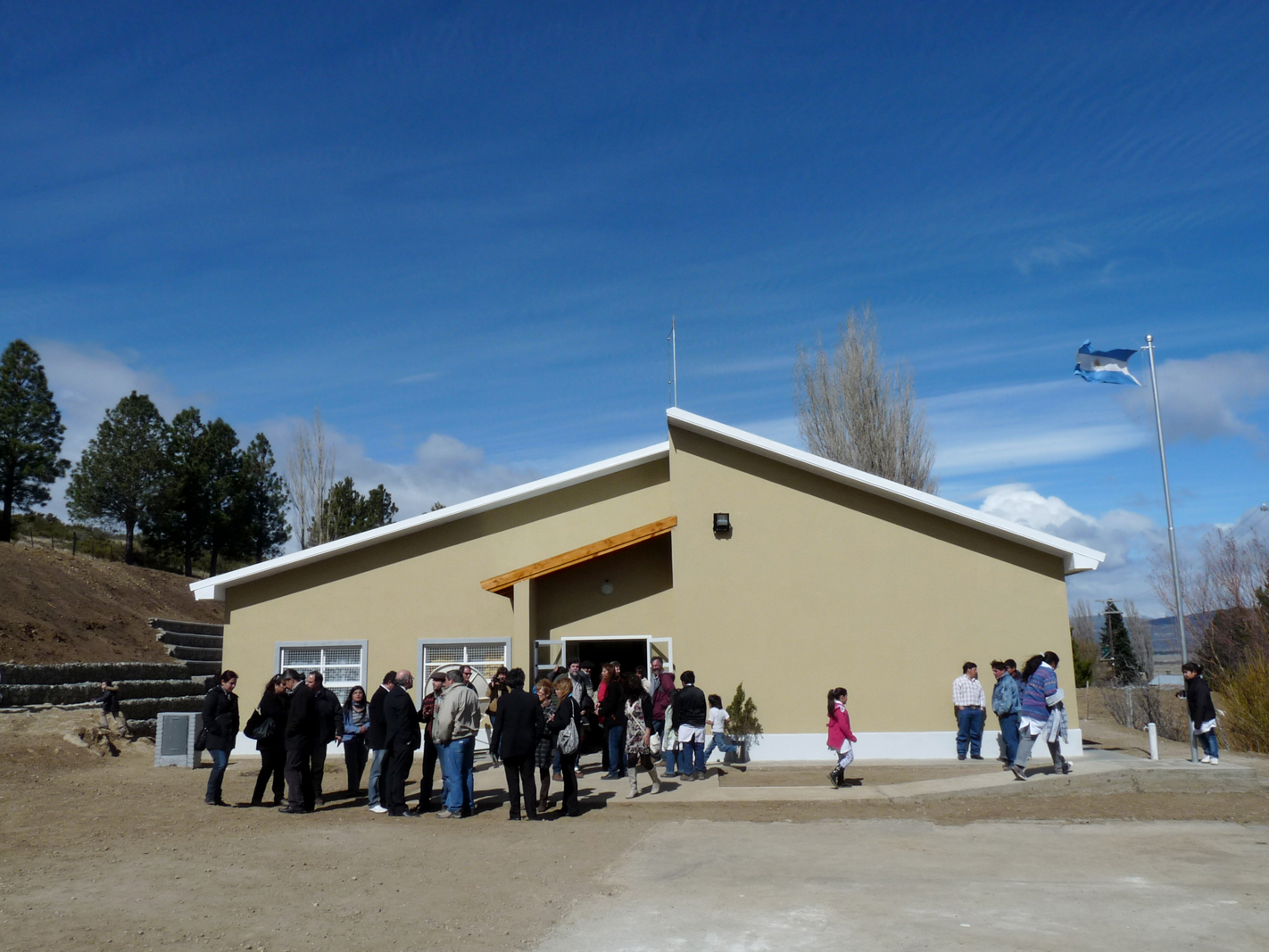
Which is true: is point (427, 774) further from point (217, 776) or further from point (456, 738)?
point (217, 776)

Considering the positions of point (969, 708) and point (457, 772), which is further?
point (969, 708)

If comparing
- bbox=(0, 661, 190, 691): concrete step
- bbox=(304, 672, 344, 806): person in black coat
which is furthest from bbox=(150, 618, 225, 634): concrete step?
bbox=(304, 672, 344, 806): person in black coat

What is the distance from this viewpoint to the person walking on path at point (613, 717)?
41.9ft

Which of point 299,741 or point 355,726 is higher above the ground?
point 355,726

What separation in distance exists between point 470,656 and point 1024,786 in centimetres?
881

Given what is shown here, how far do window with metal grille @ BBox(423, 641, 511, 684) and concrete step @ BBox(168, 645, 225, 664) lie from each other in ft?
62.4

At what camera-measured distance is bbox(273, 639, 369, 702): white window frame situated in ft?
52.6

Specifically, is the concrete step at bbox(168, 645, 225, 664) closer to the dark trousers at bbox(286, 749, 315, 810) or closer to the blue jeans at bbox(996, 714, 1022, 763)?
the dark trousers at bbox(286, 749, 315, 810)

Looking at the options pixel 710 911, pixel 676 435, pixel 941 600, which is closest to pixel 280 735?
pixel 710 911

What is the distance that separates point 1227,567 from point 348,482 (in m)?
29.2

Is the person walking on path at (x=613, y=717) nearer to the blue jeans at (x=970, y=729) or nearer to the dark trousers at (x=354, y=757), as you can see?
the dark trousers at (x=354, y=757)

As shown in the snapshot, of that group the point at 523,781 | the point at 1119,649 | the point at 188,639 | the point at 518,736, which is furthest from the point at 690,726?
the point at 1119,649

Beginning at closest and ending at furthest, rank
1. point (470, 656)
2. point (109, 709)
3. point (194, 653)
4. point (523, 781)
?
point (523, 781), point (470, 656), point (109, 709), point (194, 653)

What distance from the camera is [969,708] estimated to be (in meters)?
13.9
